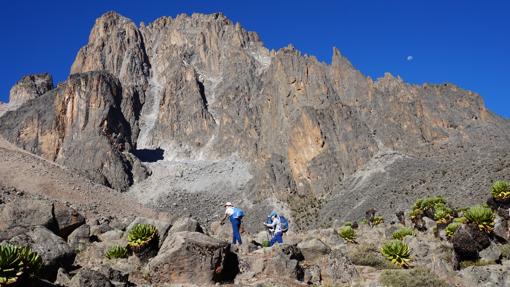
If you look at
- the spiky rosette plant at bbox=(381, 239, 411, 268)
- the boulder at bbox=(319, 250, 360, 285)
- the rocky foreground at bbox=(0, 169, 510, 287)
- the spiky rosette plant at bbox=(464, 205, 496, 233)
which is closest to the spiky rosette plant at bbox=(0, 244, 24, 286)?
the rocky foreground at bbox=(0, 169, 510, 287)

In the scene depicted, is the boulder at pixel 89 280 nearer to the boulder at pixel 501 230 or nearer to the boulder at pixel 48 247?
the boulder at pixel 48 247

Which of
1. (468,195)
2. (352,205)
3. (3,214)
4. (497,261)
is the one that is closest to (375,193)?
(352,205)

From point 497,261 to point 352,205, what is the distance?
93.8m

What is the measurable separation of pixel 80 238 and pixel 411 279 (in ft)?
47.8

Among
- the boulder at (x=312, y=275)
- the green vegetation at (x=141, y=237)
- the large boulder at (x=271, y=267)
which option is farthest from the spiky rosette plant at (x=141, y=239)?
the boulder at (x=312, y=275)

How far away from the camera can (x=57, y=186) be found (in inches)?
2103

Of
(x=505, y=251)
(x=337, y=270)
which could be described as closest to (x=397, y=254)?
(x=337, y=270)

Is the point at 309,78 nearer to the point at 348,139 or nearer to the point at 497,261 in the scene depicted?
the point at 348,139

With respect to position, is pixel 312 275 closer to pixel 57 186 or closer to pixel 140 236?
pixel 140 236

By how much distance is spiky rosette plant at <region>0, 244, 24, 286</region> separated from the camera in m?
10.8

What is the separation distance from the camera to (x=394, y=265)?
2055cm

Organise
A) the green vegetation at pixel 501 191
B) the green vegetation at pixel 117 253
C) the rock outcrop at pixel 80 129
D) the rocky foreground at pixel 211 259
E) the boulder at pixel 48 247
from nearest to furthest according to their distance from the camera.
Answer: the boulder at pixel 48 247 < the rocky foreground at pixel 211 259 < the green vegetation at pixel 117 253 < the green vegetation at pixel 501 191 < the rock outcrop at pixel 80 129

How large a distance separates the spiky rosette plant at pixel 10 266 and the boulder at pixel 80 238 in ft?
33.6

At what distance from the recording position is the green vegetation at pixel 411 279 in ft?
51.9
